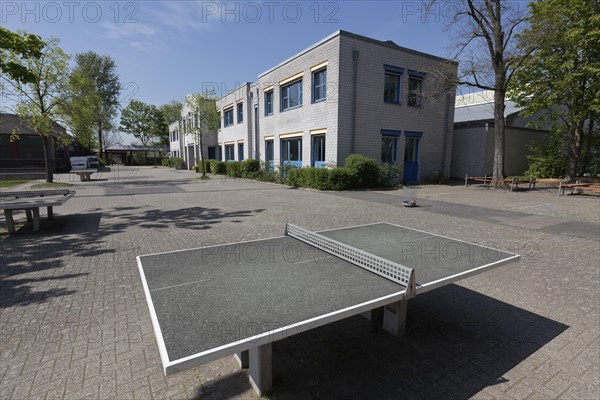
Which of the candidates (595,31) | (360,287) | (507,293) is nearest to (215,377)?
(360,287)

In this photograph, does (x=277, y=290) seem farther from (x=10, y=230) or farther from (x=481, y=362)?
(x=10, y=230)

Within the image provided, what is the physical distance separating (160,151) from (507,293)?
74.7 meters

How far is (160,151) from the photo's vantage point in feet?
228

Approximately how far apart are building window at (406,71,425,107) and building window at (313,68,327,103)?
517 cm

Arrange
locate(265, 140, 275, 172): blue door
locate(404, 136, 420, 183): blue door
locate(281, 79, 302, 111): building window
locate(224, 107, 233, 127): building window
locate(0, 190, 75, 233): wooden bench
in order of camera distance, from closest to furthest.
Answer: locate(0, 190, 75, 233): wooden bench → locate(404, 136, 420, 183): blue door → locate(281, 79, 302, 111): building window → locate(265, 140, 275, 172): blue door → locate(224, 107, 233, 127): building window

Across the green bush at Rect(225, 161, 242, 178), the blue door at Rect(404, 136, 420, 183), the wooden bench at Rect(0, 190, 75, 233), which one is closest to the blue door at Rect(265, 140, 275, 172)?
the green bush at Rect(225, 161, 242, 178)

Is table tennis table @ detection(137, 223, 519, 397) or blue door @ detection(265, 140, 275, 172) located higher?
blue door @ detection(265, 140, 275, 172)

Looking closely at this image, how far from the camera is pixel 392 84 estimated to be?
1828 cm

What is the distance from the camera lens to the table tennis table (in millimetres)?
1713

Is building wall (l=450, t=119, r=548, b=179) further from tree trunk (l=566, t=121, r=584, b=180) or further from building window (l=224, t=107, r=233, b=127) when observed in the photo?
building window (l=224, t=107, r=233, b=127)

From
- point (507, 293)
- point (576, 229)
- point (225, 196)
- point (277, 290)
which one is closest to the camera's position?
point (277, 290)

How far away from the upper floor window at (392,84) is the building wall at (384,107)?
0.25m

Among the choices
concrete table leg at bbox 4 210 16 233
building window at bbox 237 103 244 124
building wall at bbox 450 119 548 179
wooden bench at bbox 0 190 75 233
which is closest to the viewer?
wooden bench at bbox 0 190 75 233

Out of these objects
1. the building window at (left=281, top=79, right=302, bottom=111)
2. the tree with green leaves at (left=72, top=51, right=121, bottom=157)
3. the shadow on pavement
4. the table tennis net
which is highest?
the tree with green leaves at (left=72, top=51, right=121, bottom=157)
